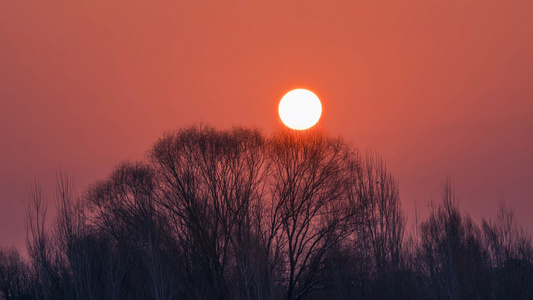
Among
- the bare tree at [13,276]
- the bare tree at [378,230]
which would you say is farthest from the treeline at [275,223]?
the bare tree at [13,276]

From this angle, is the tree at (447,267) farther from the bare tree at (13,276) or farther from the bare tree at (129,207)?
the bare tree at (13,276)

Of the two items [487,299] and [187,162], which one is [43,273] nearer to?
[187,162]

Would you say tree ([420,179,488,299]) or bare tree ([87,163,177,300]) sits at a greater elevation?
bare tree ([87,163,177,300])

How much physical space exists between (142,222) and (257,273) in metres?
14.3

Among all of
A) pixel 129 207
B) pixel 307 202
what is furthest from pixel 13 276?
pixel 307 202

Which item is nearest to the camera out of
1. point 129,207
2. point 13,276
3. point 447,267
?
point 447,267

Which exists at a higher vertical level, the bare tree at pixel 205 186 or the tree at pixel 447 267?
the bare tree at pixel 205 186

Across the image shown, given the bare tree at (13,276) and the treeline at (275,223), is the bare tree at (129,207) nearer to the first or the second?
the treeline at (275,223)

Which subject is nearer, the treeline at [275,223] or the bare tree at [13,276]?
the treeline at [275,223]

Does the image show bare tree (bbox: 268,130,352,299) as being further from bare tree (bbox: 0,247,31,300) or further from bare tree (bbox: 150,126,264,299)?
bare tree (bbox: 0,247,31,300)

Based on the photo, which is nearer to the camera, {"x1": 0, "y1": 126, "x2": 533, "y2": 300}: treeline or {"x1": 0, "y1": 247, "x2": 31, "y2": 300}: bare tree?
{"x1": 0, "y1": 126, "x2": 533, "y2": 300}: treeline

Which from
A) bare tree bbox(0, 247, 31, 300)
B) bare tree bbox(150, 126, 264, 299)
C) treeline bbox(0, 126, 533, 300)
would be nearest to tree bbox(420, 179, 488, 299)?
treeline bbox(0, 126, 533, 300)

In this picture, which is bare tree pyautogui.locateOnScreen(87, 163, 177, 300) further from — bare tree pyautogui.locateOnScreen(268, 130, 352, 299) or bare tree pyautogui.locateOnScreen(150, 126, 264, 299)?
bare tree pyautogui.locateOnScreen(268, 130, 352, 299)

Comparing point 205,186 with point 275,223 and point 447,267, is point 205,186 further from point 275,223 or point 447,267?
point 447,267
